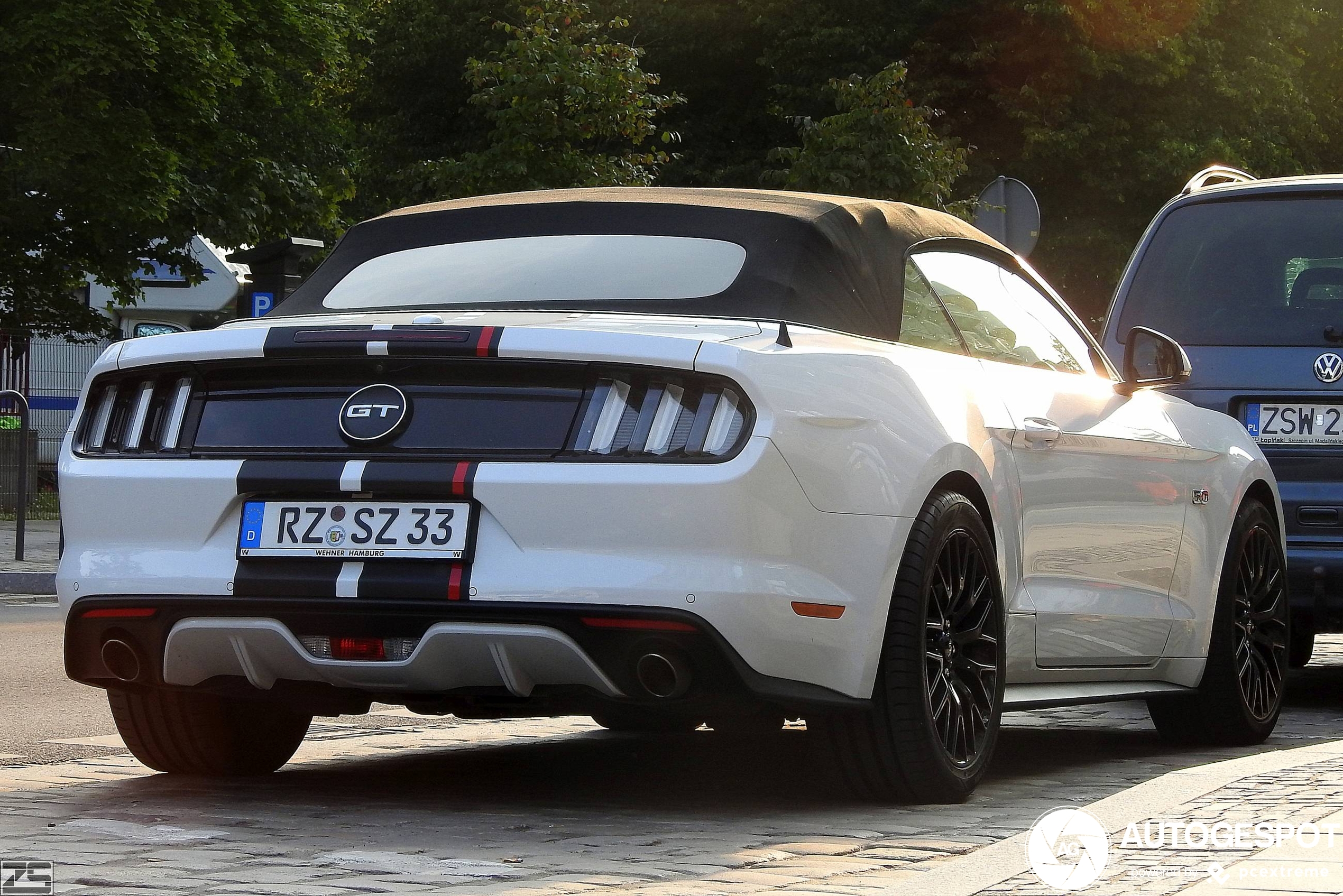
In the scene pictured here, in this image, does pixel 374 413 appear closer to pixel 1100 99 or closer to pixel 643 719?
pixel 643 719

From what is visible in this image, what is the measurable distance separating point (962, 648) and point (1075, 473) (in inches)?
36.5

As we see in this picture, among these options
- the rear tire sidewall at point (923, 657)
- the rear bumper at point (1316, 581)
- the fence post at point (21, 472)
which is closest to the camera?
the rear tire sidewall at point (923, 657)

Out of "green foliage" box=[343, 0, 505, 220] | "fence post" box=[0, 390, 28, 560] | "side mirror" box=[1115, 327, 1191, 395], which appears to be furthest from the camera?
"green foliage" box=[343, 0, 505, 220]

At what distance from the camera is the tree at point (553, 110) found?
758 inches

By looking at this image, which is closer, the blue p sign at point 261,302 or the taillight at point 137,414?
the taillight at point 137,414

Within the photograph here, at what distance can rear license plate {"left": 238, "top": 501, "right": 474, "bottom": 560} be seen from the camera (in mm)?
4867

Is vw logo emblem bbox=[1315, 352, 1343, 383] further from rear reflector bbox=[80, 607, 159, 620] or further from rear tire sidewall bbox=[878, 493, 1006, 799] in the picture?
rear reflector bbox=[80, 607, 159, 620]

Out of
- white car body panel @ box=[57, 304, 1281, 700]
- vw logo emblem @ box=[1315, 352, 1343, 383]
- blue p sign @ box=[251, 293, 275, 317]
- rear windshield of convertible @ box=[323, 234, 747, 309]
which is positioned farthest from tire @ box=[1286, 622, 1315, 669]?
blue p sign @ box=[251, 293, 275, 317]

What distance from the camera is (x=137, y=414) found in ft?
17.5

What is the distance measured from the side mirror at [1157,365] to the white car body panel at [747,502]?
964mm

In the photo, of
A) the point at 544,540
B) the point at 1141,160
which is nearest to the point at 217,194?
the point at 1141,160

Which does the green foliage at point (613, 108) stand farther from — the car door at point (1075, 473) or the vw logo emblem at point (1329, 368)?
the car door at point (1075, 473)

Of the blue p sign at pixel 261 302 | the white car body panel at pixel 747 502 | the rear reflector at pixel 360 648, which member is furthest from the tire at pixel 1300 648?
the blue p sign at pixel 261 302

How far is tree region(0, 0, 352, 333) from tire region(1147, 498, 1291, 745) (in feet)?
56.0
